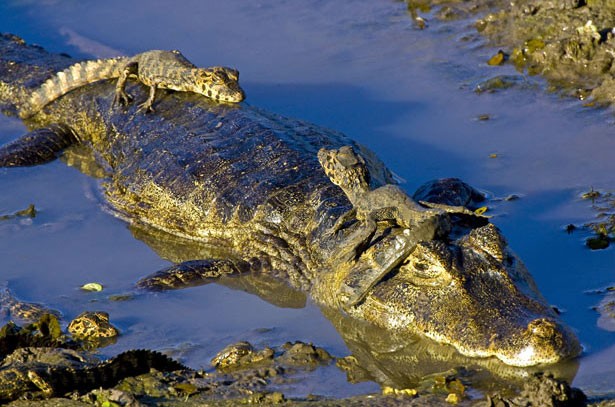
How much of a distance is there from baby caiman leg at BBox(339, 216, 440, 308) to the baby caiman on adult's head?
2.4 inches

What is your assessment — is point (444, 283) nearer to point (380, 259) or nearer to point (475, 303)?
point (475, 303)

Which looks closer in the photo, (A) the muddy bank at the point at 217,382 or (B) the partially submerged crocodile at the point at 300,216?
(A) the muddy bank at the point at 217,382

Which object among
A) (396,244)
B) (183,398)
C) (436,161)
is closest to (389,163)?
(436,161)

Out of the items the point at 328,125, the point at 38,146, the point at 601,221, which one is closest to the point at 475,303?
the point at 601,221

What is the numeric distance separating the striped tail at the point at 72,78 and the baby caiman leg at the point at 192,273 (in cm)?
283

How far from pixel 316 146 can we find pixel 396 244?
2.19 m

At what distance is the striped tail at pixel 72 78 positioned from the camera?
1054cm

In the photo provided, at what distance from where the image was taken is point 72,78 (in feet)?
35.2

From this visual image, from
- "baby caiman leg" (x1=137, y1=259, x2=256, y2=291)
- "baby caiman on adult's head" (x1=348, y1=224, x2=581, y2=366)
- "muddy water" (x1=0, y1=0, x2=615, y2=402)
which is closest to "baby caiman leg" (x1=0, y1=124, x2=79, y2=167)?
"muddy water" (x1=0, y1=0, x2=615, y2=402)

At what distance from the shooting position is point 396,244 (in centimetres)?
689

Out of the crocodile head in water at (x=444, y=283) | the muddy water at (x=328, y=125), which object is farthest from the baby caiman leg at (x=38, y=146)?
the crocodile head in water at (x=444, y=283)

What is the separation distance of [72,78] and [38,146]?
30.5 inches

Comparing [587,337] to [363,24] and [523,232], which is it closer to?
[523,232]

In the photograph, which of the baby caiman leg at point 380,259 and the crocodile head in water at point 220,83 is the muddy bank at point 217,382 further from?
the crocodile head in water at point 220,83
